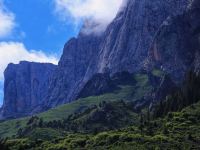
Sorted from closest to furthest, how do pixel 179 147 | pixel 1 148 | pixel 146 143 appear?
pixel 1 148 → pixel 179 147 → pixel 146 143

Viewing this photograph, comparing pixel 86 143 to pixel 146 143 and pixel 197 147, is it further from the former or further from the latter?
pixel 197 147

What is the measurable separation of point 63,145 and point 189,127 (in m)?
50.6

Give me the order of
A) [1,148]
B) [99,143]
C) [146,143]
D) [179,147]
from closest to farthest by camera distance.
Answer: [1,148] < [179,147] < [146,143] < [99,143]

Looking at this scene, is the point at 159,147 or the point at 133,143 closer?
the point at 159,147

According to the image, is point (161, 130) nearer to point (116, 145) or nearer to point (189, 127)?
point (189, 127)

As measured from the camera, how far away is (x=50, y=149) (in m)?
194

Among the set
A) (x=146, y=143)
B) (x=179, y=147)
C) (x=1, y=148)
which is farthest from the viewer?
(x=146, y=143)

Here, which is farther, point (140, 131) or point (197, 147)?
point (140, 131)

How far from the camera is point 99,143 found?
625ft

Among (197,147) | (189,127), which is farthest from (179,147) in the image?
(189,127)

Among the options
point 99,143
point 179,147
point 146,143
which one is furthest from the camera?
point 99,143

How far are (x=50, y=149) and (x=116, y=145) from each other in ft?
93.5

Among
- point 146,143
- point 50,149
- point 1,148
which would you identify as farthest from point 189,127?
point 1,148

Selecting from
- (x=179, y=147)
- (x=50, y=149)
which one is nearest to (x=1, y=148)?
(x=50, y=149)
